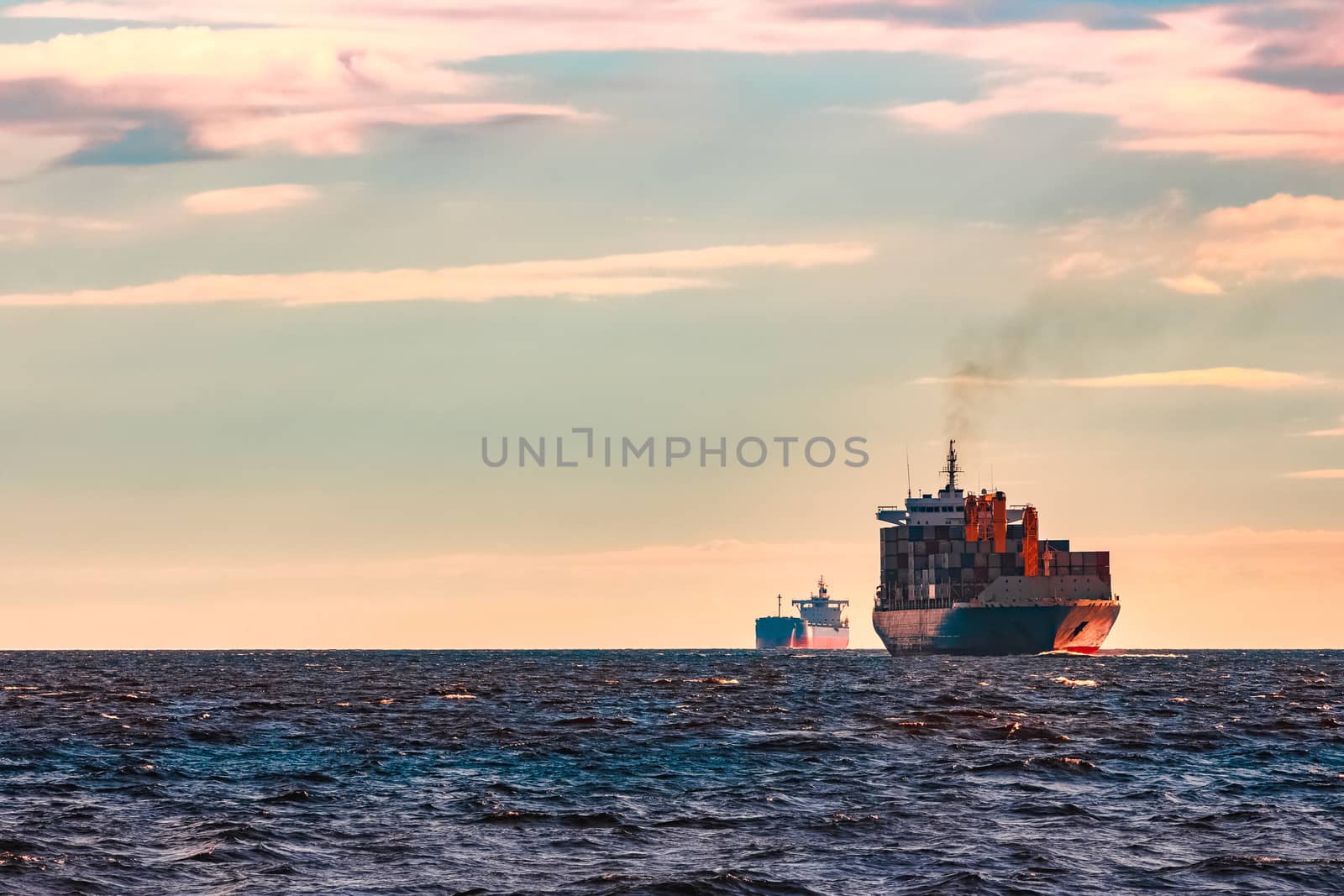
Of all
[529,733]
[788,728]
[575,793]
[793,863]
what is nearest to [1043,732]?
[788,728]

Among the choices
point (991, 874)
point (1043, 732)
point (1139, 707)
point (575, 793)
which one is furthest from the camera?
point (1139, 707)

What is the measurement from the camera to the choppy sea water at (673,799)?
1168 inches

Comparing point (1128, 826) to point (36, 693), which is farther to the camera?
point (36, 693)

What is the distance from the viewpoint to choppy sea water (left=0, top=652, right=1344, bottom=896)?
97.3 feet

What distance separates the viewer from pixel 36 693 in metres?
97.6

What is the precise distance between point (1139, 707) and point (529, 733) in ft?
103

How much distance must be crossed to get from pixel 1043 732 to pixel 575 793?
22868 mm

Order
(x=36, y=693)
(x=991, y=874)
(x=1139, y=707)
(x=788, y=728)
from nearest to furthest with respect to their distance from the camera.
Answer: (x=991, y=874) < (x=788, y=728) < (x=1139, y=707) < (x=36, y=693)

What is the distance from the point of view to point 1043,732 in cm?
5831

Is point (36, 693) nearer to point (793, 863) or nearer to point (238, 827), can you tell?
Answer: point (238, 827)

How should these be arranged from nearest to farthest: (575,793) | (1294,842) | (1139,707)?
(1294,842) < (575,793) < (1139,707)

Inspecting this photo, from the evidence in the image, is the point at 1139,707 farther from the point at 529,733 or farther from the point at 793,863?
the point at 793,863

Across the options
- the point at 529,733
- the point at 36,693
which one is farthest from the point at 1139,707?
the point at 36,693

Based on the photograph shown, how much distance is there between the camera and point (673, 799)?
40156 mm
